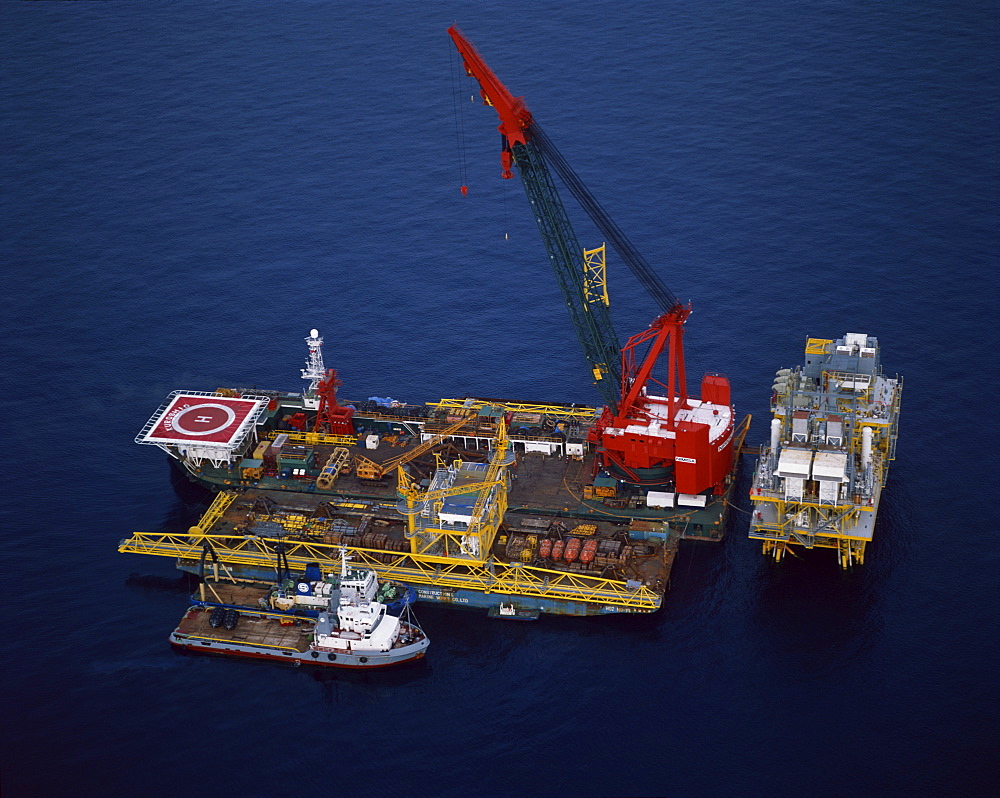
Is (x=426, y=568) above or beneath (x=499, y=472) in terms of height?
beneath

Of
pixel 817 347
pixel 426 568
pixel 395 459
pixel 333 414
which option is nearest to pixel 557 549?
pixel 426 568

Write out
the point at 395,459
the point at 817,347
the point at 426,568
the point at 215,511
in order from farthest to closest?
the point at 395,459 < the point at 817,347 < the point at 215,511 < the point at 426,568

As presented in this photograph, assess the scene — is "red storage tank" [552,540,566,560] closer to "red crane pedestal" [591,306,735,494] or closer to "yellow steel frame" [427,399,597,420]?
"red crane pedestal" [591,306,735,494]

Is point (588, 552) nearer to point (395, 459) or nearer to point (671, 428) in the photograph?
point (671, 428)

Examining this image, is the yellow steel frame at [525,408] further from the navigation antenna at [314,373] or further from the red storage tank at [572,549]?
the red storage tank at [572,549]

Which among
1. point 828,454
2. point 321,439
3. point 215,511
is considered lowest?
point 215,511

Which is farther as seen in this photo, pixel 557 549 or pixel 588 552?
pixel 557 549

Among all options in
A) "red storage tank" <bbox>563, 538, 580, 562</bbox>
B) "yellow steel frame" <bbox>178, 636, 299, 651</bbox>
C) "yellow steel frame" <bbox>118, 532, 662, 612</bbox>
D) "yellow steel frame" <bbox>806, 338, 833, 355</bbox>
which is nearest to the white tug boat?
"yellow steel frame" <bbox>178, 636, 299, 651</bbox>

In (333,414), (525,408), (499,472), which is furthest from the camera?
(525,408)
